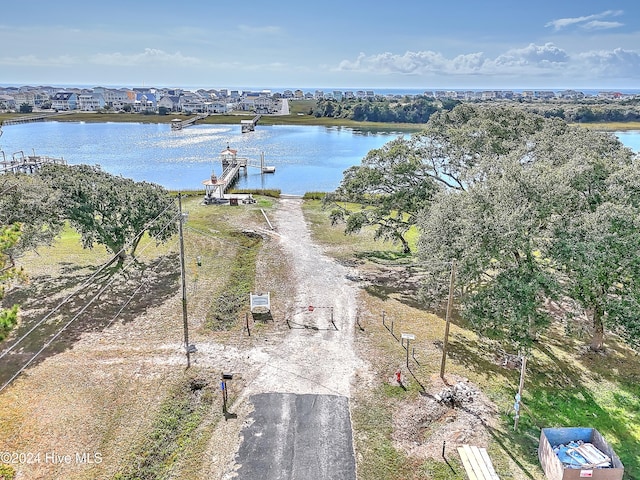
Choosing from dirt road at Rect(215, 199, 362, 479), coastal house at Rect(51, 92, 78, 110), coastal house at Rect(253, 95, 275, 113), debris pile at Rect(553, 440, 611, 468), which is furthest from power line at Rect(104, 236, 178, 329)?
coastal house at Rect(51, 92, 78, 110)

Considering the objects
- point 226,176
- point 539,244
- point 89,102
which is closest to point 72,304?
point 539,244

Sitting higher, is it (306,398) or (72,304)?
(72,304)

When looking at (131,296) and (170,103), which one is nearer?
(131,296)

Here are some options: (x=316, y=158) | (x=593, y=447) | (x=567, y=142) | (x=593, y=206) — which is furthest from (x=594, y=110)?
(x=593, y=447)

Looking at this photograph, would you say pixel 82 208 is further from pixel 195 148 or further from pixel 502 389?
pixel 195 148

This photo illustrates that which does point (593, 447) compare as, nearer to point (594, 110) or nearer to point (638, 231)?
point (638, 231)

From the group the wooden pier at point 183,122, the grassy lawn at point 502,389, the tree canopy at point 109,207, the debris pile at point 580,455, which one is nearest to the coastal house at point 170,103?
the wooden pier at point 183,122

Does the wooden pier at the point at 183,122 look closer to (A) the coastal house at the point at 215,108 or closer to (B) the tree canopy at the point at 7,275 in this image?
(A) the coastal house at the point at 215,108
